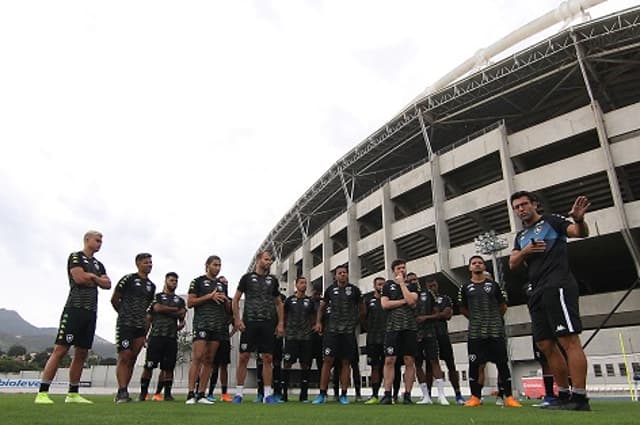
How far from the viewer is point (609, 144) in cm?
2222

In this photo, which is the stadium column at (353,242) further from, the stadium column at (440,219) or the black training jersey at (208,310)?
the black training jersey at (208,310)

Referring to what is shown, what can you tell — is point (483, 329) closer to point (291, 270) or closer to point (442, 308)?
point (442, 308)

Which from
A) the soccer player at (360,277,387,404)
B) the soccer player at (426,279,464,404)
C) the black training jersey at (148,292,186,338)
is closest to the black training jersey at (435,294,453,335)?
the soccer player at (426,279,464,404)

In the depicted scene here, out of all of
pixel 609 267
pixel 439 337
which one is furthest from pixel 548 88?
pixel 439 337

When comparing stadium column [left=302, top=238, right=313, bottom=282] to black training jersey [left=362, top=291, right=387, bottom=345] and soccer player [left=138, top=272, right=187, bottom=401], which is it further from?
soccer player [left=138, top=272, right=187, bottom=401]

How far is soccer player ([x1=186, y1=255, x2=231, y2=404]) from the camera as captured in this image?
6.62 meters

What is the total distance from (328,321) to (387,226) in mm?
23119

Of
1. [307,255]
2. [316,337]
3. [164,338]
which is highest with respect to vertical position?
[307,255]

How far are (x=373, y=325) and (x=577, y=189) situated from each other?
20.1 m

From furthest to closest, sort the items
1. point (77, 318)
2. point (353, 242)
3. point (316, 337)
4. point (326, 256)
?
point (326, 256) < point (353, 242) < point (316, 337) < point (77, 318)

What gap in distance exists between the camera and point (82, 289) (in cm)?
602

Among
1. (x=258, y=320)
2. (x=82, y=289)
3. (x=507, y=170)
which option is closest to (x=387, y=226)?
(x=507, y=170)

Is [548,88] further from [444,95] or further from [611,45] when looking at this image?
[444,95]

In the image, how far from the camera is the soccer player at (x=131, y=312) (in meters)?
6.70
